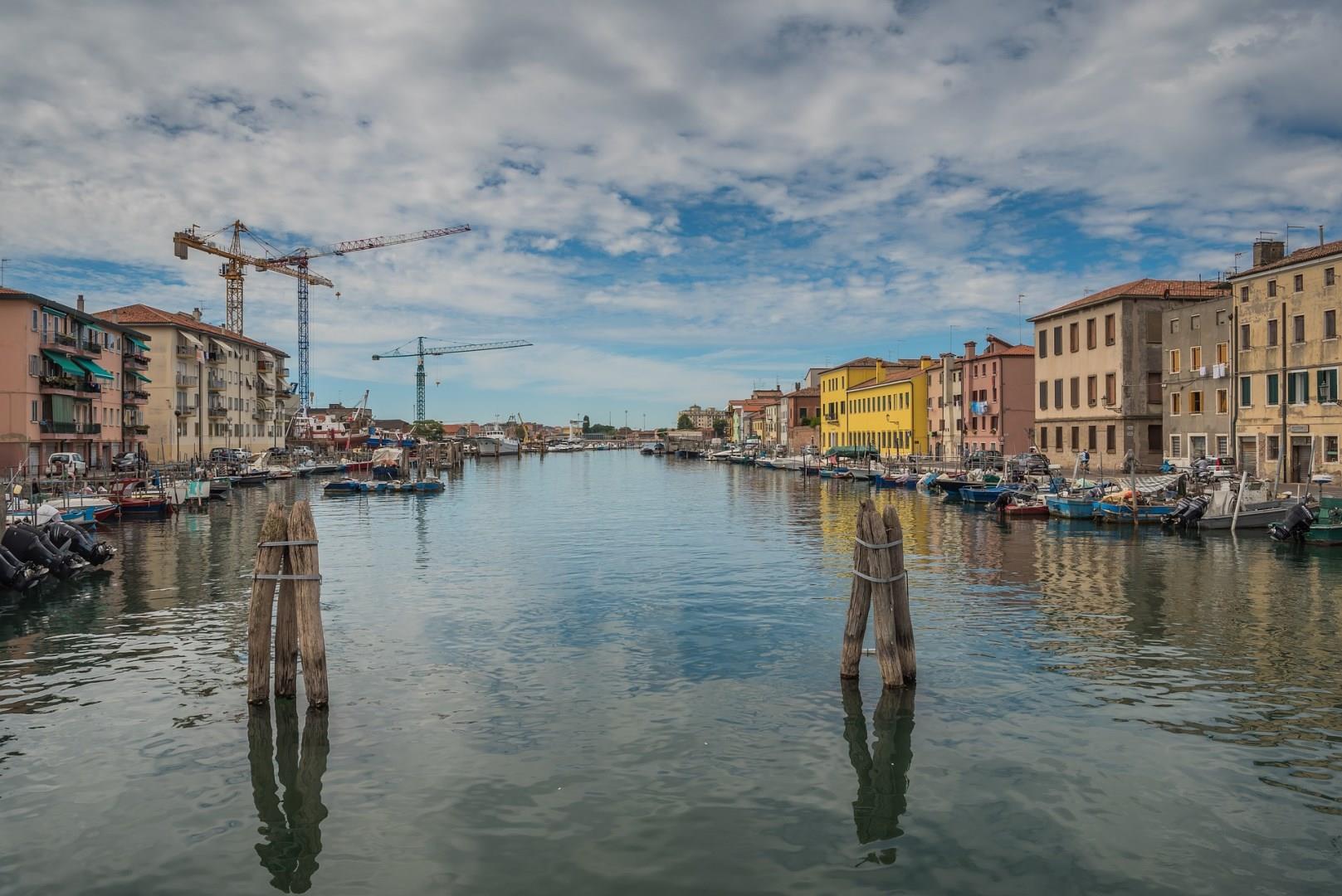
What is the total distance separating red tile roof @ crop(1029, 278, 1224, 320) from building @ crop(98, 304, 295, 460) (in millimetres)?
72635

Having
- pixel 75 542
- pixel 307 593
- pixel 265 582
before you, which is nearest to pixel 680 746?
pixel 307 593

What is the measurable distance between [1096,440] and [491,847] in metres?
60.0

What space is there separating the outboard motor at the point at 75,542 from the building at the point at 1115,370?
181ft

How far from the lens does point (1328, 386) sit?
1598 inches

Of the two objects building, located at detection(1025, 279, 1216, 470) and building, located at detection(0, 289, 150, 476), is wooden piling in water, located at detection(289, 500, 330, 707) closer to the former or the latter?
building, located at detection(0, 289, 150, 476)

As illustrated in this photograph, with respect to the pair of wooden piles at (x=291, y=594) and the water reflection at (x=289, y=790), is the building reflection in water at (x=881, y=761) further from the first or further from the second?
the pair of wooden piles at (x=291, y=594)

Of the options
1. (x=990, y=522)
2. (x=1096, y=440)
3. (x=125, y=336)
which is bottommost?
(x=990, y=522)

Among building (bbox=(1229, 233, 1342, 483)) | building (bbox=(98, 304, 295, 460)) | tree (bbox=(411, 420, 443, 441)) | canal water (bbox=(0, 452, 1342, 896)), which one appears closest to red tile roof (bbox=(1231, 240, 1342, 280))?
building (bbox=(1229, 233, 1342, 483))

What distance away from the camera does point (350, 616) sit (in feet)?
65.1

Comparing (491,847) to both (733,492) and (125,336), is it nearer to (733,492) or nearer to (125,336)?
(733,492)

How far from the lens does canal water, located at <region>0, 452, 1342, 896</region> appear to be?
27.2ft

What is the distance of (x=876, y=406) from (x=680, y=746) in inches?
3777

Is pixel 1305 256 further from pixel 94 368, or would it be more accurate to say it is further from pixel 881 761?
pixel 94 368

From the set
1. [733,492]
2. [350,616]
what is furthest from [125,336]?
[350,616]
